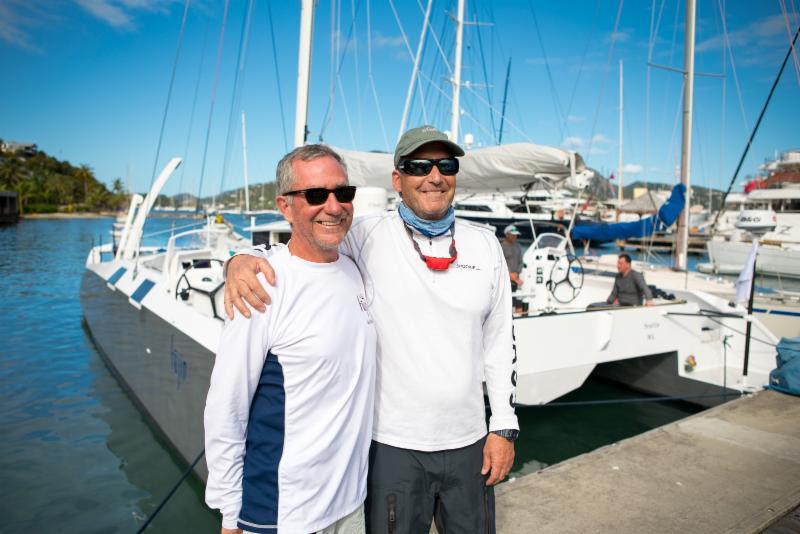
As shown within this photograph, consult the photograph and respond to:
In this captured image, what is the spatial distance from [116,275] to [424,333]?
747 centimetres

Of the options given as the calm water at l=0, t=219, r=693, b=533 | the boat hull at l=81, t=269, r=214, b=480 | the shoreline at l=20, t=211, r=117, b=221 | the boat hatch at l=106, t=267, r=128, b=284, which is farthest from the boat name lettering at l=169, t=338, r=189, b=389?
the shoreline at l=20, t=211, r=117, b=221

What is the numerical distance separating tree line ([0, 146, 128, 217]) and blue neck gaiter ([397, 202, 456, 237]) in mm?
88534

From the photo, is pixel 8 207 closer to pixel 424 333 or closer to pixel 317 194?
pixel 317 194

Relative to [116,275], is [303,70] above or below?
above

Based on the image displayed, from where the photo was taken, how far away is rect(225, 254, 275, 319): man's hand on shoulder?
4.57 feet

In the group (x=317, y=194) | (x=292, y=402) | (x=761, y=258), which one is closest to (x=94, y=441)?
(x=292, y=402)

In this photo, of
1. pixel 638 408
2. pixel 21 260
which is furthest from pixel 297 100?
pixel 21 260

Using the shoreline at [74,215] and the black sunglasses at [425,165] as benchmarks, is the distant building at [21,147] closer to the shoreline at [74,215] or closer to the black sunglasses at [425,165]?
the shoreline at [74,215]

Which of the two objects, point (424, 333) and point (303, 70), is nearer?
point (424, 333)

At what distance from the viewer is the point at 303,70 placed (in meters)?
6.51

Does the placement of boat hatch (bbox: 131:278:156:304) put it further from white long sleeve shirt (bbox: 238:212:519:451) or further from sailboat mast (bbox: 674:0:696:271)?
sailboat mast (bbox: 674:0:696:271)

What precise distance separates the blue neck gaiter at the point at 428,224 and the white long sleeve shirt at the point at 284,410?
1.56ft

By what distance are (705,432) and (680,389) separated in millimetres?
3516

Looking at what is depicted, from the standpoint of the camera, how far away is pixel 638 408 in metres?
7.56
